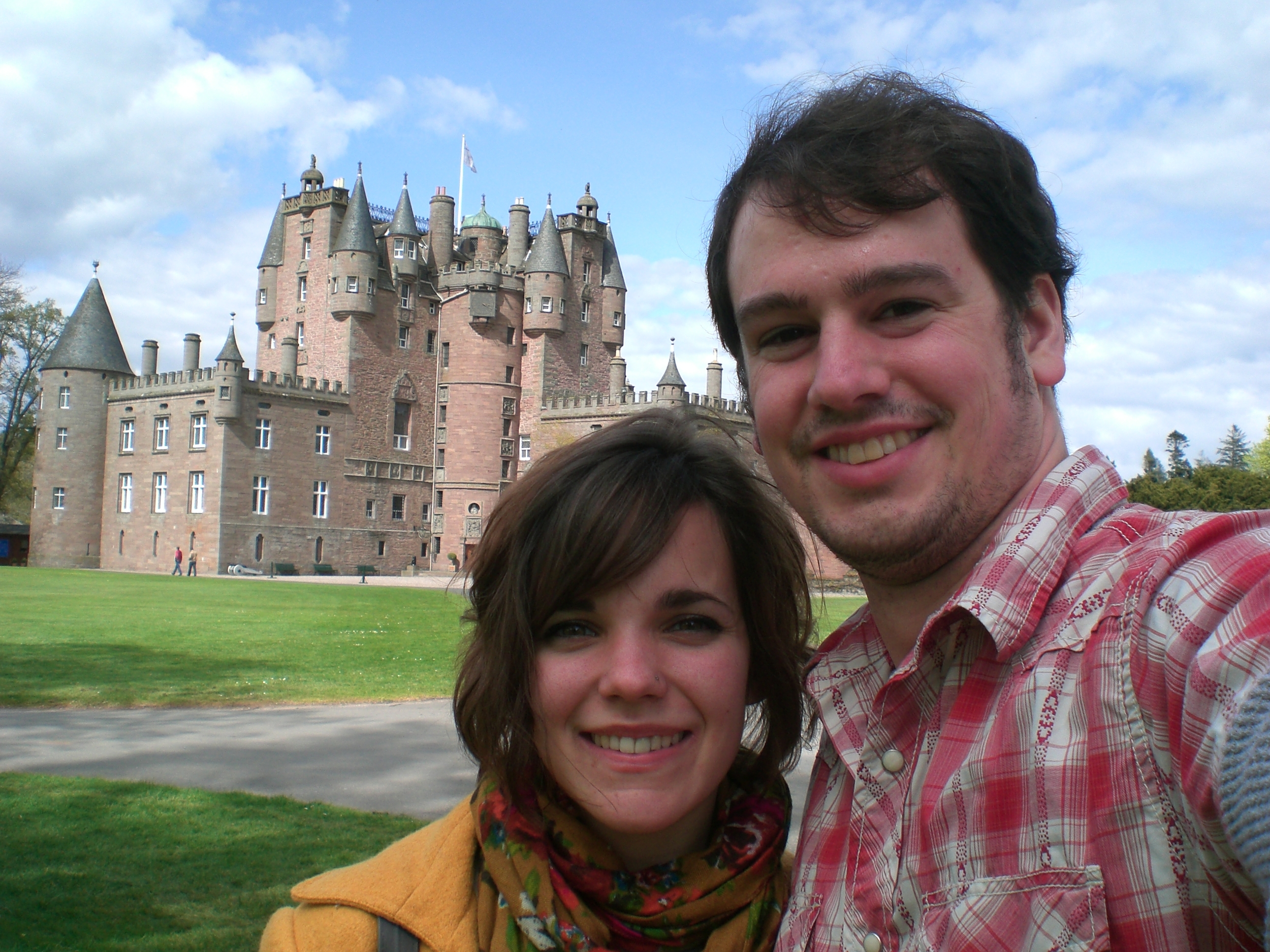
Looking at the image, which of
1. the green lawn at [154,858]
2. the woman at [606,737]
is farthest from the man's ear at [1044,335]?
the green lawn at [154,858]

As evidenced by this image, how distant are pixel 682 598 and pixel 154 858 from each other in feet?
17.3

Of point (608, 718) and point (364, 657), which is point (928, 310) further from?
point (364, 657)

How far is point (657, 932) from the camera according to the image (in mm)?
2176

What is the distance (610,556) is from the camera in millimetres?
2199

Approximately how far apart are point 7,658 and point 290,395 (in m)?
40.2

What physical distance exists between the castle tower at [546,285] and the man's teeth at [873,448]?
A: 184 ft

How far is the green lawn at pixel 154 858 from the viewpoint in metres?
5.13

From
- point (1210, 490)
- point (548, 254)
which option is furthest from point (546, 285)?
point (1210, 490)

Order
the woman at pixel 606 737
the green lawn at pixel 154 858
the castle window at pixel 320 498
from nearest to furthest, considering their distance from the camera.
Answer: the woman at pixel 606 737, the green lawn at pixel 154 858, the castle window at pixel 320 498

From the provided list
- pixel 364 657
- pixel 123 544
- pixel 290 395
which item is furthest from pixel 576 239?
pixel 364 657

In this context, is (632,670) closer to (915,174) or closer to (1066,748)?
(1066,748)

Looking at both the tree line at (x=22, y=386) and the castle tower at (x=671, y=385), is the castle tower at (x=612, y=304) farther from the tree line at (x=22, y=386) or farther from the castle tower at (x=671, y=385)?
the tree line at (x=22, y=386)

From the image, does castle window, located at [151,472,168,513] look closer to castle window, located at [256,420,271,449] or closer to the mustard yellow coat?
castle window, located at [256,420,271,449]

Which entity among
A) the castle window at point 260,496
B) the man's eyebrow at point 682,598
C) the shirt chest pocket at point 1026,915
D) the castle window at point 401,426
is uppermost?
the castle window at point 401,426
